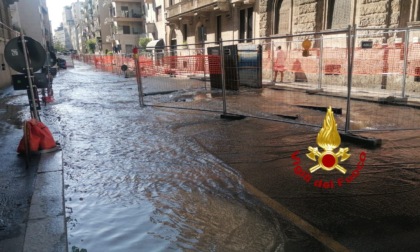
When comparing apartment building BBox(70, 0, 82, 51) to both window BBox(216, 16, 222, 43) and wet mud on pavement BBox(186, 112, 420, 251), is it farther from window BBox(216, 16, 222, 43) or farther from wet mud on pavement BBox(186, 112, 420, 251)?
wet mud on pavement BBox(186, 112, 420, 251)

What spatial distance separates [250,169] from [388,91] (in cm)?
961

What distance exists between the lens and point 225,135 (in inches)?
281

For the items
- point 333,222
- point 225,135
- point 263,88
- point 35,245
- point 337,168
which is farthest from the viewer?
point 263,88

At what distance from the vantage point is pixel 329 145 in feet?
13.2

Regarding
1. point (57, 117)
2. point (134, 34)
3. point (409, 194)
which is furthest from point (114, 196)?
point (134, 34)

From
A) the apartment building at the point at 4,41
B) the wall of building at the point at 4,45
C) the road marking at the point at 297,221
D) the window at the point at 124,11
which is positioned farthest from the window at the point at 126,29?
the road marking at the point at 297,221

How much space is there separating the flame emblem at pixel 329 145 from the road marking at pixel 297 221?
840 millimetres

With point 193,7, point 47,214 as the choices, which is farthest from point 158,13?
point 47,214

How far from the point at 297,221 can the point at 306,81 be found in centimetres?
1267

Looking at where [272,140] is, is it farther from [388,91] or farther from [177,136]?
[388,91]

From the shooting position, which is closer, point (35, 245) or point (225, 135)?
point (35, 245)

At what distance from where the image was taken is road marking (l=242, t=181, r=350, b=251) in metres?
3.08

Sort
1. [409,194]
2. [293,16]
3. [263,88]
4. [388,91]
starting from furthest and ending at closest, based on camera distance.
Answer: [293,16], [263,88], [388,91], [409,194]

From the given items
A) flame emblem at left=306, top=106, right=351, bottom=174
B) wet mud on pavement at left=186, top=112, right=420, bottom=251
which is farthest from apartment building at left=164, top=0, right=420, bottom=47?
flame emblem at left=306, top=106, right=351, bottom=174
